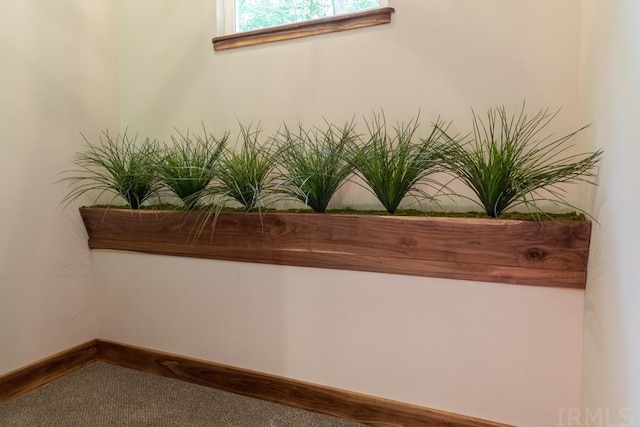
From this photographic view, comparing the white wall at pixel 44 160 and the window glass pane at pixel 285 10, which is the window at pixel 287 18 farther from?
the white wall at pixel 44 160

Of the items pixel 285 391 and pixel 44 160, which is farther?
pixel 44 160

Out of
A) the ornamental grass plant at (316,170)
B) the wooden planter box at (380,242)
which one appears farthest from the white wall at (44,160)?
the ornamental grass plant at (316,170)

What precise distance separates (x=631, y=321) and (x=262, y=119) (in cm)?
155

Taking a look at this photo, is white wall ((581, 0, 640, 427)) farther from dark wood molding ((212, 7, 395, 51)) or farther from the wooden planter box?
dark wood molding ((212, 7, 395, 51))

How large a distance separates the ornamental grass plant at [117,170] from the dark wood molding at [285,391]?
75 cm

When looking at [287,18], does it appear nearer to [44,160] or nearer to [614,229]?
[44,160]

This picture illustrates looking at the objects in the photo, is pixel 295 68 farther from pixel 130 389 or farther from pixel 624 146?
pixel 130 389

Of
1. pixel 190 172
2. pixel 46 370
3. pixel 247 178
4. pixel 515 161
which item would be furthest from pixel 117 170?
pixel 515 161

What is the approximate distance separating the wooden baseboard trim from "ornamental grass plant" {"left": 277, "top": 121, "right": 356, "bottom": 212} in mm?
1313

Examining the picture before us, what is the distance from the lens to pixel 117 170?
6.11ft

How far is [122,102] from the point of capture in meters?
2.16

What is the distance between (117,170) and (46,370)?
0.96 m

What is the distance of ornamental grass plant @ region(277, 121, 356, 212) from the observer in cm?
153

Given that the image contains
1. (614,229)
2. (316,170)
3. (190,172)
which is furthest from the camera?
(190,172)
